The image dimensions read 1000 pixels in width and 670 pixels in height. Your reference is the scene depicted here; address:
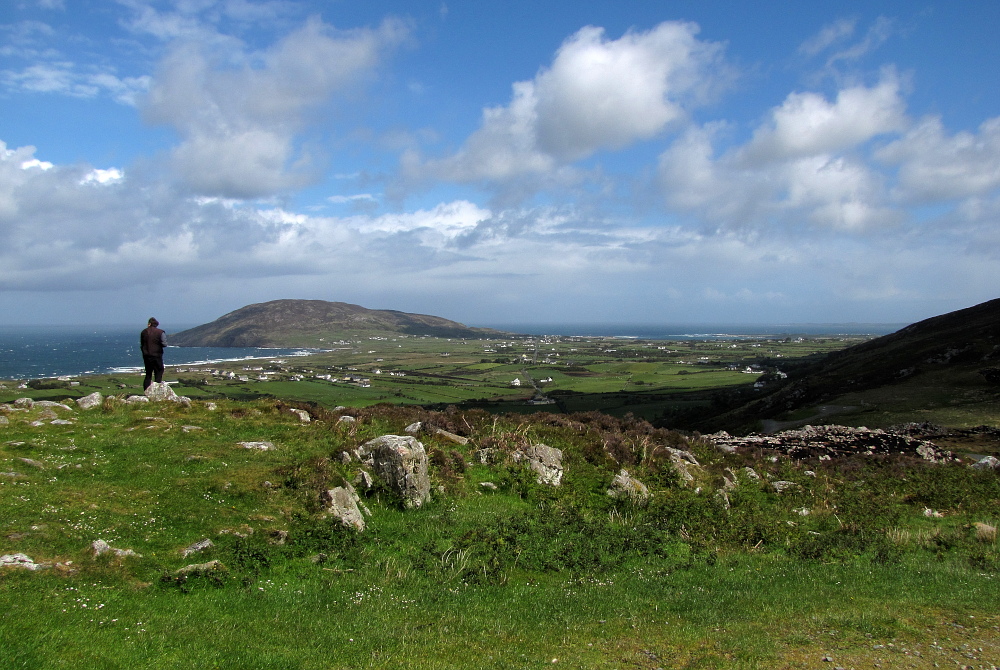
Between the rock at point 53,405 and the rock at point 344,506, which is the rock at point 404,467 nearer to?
the rock at point 344,506

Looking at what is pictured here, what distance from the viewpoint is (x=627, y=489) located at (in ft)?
67.0

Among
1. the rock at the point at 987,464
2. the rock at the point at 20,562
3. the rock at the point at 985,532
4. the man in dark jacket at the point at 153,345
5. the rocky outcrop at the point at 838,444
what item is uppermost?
the man in dark jacket at the point at 153,345

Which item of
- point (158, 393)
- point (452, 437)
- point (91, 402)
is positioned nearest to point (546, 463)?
point (452, 437)

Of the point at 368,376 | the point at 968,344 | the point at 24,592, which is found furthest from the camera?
the point at 368,376

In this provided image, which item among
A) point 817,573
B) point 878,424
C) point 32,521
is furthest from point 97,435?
point 878,424

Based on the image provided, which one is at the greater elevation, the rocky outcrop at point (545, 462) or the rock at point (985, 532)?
the rocky outcrop at point (545, 462)

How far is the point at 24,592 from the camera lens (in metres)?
9.19

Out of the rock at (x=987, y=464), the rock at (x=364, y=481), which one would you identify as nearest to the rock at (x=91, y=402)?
the rock at (x=364, y=481)

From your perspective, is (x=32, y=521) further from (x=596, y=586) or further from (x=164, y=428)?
(x=596, y=586)

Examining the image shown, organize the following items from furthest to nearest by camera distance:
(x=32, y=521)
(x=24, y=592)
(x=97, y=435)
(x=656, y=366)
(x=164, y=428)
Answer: (x=656, y=366), (x=164, y=428), (x=97, y=435), (x=32, y=521), (x=24, y=592)

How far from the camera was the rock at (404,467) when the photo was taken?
17.6 metres

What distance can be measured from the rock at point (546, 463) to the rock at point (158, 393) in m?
18.2

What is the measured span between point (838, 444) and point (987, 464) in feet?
25.5

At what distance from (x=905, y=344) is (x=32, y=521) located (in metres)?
108
